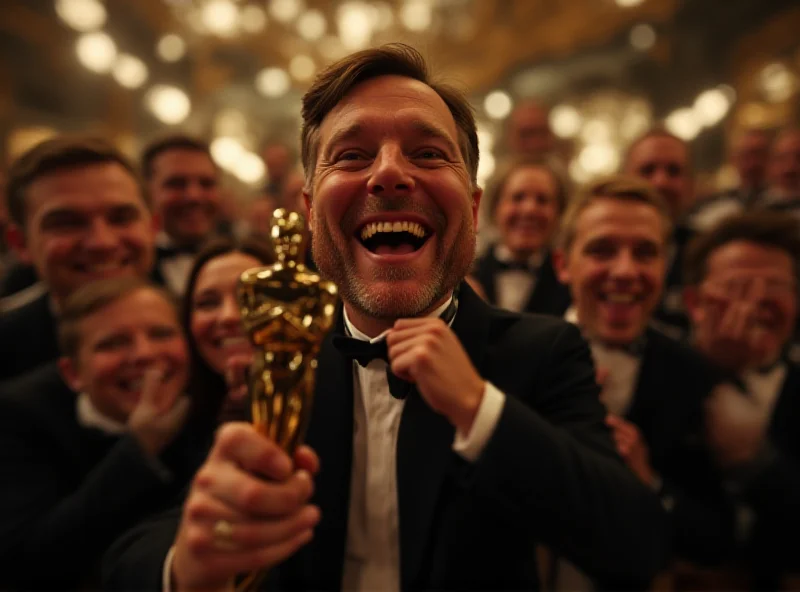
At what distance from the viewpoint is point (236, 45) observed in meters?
12.4

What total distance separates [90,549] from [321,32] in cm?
981

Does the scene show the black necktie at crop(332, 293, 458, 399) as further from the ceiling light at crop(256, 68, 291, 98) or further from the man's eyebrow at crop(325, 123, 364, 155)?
the ceiling light at crop(256, 68, 291, 98)

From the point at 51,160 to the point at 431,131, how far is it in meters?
1.67

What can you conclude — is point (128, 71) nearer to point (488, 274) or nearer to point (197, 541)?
point (488, 274)

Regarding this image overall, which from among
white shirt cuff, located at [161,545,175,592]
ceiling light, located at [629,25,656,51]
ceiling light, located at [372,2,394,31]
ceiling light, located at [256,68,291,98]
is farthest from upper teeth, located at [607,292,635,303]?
ceiling light, located at [256,68,291,98]

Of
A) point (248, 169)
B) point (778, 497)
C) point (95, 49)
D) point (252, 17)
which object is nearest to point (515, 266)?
point (778, 497)

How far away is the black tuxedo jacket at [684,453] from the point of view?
1.73 meters

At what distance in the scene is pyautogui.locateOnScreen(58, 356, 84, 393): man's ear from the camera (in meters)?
1.75

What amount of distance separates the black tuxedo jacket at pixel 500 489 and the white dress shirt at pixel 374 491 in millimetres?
47

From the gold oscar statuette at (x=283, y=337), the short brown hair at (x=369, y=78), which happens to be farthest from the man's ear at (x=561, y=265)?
Answer: the gold oscar statuette at (x=283, y=337)

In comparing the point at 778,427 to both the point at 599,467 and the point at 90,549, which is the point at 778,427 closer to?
the point at 599,467

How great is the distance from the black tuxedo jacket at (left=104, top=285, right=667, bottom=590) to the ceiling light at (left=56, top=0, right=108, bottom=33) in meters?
7.86

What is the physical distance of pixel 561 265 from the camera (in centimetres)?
206

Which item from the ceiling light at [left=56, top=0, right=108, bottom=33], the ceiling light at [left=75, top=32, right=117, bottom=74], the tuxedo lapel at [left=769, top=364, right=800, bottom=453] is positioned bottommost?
the tuxedo lapel at [left=769, top=364, right=800, bottom=453]
